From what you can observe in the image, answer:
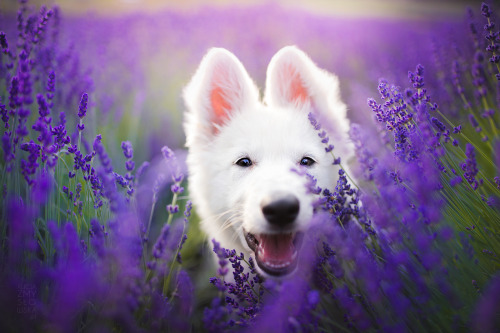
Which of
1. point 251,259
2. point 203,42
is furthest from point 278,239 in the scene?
point 203,42

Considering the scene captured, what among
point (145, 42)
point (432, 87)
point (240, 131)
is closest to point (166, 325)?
point (240, 131)

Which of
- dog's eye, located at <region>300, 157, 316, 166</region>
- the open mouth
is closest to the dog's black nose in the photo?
the open mouth

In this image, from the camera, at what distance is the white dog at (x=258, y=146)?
1.62 meters

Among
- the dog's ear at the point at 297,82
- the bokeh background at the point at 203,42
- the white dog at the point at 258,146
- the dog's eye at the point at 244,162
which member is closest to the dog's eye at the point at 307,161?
the white dog at the point at 258,146

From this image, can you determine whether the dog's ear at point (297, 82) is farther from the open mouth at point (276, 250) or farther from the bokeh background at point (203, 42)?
the open mouth at point (276, 250)

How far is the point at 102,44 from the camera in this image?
4039 mm

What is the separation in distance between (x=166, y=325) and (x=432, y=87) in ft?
11.7

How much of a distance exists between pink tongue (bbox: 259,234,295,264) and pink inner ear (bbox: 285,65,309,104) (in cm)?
95

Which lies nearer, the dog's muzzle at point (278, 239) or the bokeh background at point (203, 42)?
the dog's muzzle at point (278, 239)

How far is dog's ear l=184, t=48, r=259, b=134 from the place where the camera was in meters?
2.02

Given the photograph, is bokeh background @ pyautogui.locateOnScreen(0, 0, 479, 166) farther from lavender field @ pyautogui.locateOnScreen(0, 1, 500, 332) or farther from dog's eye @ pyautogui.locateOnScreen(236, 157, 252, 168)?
dog's eye @ pyautogui.locateOnScreen(236, 157, 252, 168)

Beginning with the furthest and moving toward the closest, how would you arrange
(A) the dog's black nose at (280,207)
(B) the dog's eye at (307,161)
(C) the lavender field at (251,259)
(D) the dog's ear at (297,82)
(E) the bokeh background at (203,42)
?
(E) the bokeh background at (203,42), (D) the dog's ear at (297,82), (B) the dog's eye at (307,161), (A) the dog's black nose at (280,207), (C) the lavender field at (251,259)

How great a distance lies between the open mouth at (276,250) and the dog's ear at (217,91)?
86cm

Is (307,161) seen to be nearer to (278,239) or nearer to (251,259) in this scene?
(278,239)
